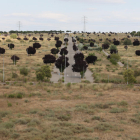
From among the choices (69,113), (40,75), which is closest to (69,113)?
(69,113)

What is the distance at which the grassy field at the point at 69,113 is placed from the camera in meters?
12.9

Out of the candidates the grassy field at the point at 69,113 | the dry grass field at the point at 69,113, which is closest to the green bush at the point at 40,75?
the dry grass field at the point at 69,113

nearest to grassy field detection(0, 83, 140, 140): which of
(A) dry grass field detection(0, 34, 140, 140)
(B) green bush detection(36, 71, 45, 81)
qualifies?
(A) dry grass field detection(0, 34, 140, 140)

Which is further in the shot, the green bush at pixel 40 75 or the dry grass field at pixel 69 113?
the green bush at pixel 40 75

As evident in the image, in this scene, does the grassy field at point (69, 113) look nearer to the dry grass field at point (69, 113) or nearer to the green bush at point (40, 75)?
the dry grass field at point (69, 113)

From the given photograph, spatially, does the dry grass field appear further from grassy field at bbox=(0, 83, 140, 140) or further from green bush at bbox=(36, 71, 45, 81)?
green bush at bbox=(36, 71, 45, 81)

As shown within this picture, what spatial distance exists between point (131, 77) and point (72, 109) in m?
15.1

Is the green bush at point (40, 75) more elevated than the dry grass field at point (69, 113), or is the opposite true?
the green bush at point (40, 75)

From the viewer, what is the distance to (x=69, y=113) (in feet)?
58.3

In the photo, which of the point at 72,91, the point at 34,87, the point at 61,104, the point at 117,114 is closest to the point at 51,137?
the point at 117,114

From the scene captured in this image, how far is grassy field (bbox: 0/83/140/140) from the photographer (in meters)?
12.9

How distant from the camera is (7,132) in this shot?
→ 12.8m

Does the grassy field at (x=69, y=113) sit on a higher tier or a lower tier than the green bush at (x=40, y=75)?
lower

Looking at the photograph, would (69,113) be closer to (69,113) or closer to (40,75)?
(69,113)
